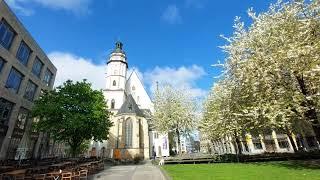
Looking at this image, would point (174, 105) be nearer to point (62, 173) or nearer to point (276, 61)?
point (276, 61)

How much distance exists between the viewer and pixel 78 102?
32.4 meters

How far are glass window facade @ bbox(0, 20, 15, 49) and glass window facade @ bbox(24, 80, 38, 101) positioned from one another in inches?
328

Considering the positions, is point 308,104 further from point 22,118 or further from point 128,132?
point 128,132

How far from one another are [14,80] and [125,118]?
28.1 meters

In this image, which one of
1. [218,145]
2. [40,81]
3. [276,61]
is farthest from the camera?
[218,145]

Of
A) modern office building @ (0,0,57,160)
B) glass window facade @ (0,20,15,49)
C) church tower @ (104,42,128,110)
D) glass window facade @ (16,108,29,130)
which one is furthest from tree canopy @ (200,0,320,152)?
church tower @ (104,42,128,110)

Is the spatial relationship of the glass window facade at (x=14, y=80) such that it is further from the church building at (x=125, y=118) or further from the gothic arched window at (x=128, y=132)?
the gothic arched window at (x=128, y=132)

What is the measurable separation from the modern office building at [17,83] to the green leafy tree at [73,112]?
2.47 m

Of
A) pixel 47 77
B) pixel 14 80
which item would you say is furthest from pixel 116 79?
pixel 14 80

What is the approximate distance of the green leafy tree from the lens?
100ft

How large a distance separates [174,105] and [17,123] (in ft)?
78.8

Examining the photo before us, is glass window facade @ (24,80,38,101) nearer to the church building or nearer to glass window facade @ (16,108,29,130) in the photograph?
glass window facade @ (16,108,29,130)

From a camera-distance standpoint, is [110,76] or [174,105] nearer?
[174,105]

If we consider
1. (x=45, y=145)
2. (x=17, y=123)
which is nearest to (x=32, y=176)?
(x=17, y=123)
